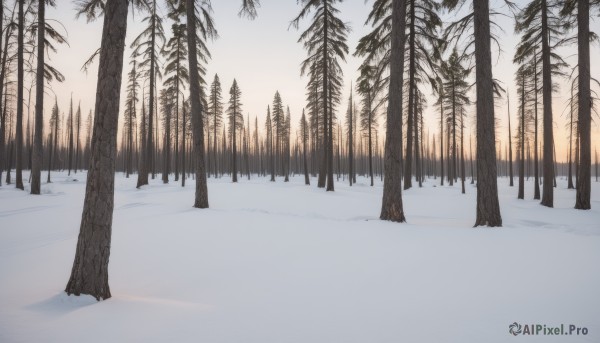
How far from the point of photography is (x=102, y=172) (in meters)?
2.91

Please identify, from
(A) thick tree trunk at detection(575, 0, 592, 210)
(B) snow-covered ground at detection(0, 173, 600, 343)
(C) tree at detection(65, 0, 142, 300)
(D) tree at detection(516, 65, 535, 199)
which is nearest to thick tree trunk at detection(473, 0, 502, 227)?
(B) snow-covered ground at detection(0, 173, 600, 343)

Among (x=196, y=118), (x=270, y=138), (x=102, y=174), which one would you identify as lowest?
(x=102, y=174)

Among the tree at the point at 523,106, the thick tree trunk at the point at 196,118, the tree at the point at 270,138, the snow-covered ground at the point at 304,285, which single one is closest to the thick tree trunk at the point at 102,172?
the snow-covered ground at the point at 304,285

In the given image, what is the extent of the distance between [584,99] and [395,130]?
9835 millimetres

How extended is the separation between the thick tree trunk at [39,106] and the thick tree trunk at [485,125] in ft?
58.8

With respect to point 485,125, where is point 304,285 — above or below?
below

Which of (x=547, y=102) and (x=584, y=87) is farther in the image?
(x=547, y=102)

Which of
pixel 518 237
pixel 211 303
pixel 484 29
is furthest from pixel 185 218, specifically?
pixel 484 29

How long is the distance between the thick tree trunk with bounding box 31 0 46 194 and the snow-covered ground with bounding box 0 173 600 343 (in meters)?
8.75

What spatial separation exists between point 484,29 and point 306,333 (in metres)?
8.49

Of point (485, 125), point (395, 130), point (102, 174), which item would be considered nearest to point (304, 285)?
point (102, 174)

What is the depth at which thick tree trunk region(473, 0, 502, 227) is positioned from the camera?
687cm

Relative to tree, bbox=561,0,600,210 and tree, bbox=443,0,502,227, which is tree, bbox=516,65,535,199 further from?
tree, bbox=443,0,502,227

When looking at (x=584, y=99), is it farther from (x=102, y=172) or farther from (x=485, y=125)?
(x=102, y=172)
